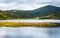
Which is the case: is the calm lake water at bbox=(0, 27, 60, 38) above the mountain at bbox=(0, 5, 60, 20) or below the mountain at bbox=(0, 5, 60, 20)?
below

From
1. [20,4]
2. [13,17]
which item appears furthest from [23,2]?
[13,17]

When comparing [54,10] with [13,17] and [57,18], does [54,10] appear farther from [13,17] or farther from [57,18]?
[13,17]

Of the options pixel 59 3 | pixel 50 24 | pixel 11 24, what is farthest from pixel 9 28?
pixel 59 3

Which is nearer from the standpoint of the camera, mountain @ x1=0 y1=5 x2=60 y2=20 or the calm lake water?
the calm lake water

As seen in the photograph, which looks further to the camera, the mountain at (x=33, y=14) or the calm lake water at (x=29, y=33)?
the mountain at (x=33, y=14)

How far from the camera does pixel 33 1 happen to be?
17.4m

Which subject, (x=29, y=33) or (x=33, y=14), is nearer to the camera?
(x=29, y=33)

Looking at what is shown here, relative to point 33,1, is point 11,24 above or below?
below

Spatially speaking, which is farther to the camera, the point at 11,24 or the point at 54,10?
the point at 54,10

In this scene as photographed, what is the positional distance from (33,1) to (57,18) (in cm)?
239

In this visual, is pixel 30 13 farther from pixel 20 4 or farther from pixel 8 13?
pixel 8 13

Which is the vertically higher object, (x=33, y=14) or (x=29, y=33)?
(x=33, y=14)

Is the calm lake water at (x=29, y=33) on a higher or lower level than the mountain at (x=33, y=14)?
lower

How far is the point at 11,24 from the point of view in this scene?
17078 mm
